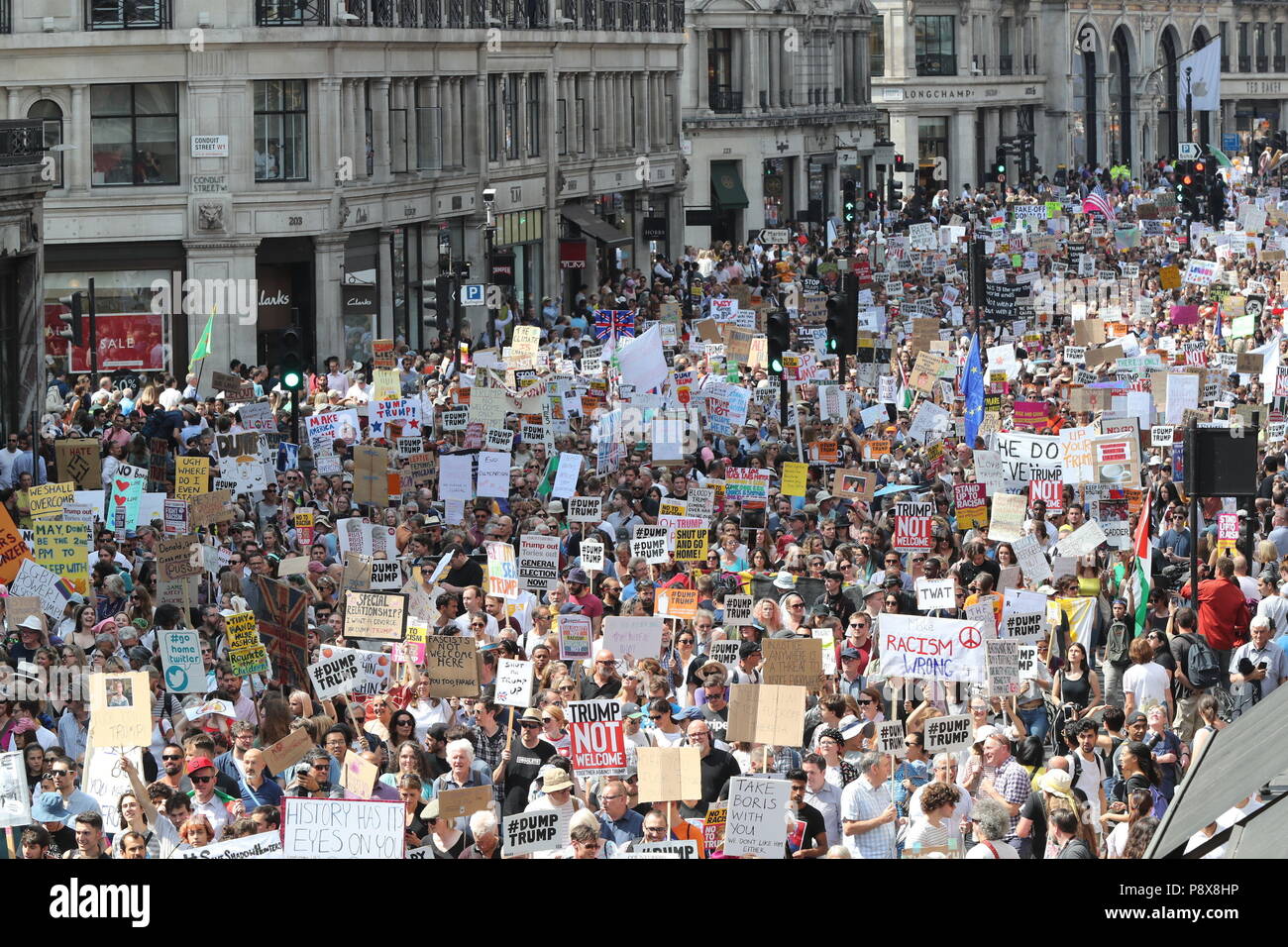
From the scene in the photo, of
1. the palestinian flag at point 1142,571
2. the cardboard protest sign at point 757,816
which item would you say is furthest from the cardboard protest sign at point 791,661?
the palestinian flag at point 1142,571

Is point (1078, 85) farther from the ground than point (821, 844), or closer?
farther from the ground

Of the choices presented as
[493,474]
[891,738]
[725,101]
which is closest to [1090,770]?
[891,738]

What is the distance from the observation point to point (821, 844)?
11.6 m

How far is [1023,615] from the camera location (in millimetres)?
15508

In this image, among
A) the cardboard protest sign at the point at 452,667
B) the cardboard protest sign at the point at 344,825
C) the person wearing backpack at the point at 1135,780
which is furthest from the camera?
the cardboard protest sign at the point at 452,667

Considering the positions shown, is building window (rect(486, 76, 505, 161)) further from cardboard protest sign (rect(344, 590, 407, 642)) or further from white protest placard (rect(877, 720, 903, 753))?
white protest placard (rect(877, 720, 903, 753))

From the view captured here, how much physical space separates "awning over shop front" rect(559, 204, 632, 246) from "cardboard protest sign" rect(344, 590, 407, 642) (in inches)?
1657

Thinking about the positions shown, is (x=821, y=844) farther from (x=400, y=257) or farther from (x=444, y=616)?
(x=400, y=257)

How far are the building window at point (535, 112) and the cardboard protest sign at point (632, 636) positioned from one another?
133 ft

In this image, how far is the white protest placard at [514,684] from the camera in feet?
46.3

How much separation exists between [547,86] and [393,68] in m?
8.89

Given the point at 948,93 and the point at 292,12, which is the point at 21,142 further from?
the point at 948,93

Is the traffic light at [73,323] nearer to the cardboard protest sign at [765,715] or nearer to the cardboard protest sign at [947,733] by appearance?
the cardboard protest sign at [765,715]
